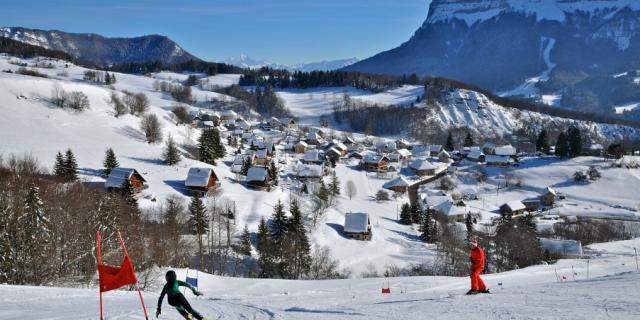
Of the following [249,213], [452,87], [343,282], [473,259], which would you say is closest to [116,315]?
[473,259]

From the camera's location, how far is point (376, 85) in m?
174

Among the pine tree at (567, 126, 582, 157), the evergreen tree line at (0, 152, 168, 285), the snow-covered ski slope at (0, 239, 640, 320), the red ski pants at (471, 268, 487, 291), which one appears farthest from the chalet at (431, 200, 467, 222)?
the red ski pants at (471, 268, 487, 291)

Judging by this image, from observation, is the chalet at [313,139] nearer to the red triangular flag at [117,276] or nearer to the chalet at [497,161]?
the chalet at [497,161]

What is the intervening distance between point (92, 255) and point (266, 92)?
13724 cm

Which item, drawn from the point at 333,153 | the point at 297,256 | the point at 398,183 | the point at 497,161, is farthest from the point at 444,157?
the point at 297,256

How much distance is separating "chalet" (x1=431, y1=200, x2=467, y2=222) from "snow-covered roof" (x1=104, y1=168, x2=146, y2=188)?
1282 inches

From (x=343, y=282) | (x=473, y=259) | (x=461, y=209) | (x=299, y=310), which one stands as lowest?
(x=461, y=209)

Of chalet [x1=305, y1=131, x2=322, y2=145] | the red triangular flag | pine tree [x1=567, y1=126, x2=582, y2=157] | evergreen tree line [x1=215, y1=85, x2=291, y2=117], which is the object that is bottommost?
chalet [x1=305, y1=131, x2=322, y2=145]

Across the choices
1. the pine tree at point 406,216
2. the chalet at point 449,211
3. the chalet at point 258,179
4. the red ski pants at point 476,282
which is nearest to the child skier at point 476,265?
the red ski pants at point 476,282

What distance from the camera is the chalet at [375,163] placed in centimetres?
7712

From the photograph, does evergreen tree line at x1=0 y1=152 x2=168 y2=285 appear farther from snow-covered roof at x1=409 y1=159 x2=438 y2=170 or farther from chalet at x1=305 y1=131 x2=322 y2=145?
chalet at x1=305 y1=131 x2=322 y2=145

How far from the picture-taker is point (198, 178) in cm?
4372

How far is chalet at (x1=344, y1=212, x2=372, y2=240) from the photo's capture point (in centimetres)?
4065

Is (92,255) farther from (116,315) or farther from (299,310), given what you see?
(299,310)
